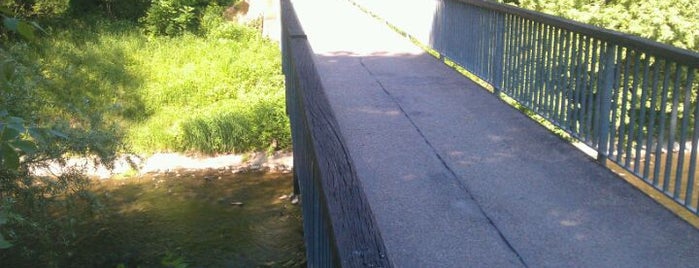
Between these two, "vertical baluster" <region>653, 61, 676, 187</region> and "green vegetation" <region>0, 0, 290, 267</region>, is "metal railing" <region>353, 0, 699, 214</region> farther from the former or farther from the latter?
"green vegetation" <region>0, 0, 290, 267</region>

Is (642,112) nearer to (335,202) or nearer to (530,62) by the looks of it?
(530,62)

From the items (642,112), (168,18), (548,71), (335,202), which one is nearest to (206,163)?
(168,18)

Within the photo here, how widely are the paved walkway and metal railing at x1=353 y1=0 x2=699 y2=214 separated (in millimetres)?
251

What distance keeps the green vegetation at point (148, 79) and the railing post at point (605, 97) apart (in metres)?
5.42

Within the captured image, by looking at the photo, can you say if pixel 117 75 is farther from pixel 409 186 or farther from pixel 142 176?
pixel 409 186

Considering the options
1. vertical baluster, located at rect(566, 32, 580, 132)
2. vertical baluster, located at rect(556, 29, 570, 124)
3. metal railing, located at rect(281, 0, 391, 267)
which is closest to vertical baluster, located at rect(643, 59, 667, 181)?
vertical baluster, located at rect(566, 32, 580, 132)

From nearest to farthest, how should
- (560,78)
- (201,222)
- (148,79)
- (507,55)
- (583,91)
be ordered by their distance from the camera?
(583,91)
(560,78)
(507,55)
(201,222)
(148,79)

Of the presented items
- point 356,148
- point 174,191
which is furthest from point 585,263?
point 174,191

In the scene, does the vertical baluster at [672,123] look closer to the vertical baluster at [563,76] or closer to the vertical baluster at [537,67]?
the vertical baluster at [563,76]

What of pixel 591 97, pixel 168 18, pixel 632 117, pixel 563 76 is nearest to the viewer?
pixel 632 117

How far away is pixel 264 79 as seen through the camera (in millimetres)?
15734

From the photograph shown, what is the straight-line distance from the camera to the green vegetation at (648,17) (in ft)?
50.3

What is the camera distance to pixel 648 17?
1558 centimetres

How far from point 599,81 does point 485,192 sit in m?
1.44
